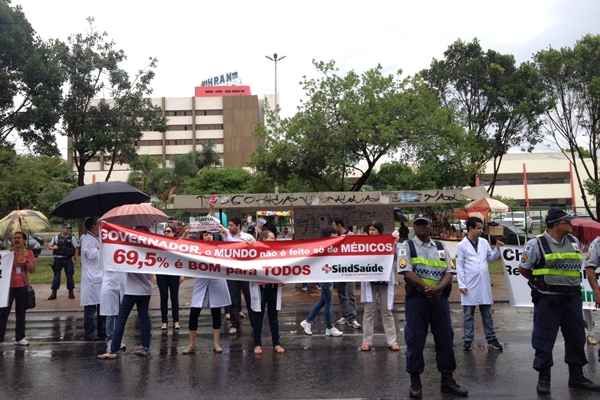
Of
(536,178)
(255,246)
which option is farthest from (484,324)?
(536,178)

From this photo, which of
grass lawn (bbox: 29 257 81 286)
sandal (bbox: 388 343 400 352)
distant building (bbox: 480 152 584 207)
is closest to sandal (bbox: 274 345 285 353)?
sandal (bbox: 388 343 400 352)

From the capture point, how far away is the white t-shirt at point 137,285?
8.74 metres

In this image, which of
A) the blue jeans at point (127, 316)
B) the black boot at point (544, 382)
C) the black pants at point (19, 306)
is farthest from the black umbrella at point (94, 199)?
the black boot at point (544, 382)

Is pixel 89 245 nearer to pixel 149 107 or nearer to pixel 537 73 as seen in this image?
pixel 149 107

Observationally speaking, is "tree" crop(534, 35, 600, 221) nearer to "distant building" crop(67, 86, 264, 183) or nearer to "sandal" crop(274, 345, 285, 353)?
"sandal" crop(274, 345, 285, 353)

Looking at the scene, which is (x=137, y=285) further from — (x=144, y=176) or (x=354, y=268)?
(x=144, y=176)

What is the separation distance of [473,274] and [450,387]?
9.10 feet

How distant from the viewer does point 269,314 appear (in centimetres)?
902

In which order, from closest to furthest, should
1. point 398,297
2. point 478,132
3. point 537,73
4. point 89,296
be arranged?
point 89,296 → point 398,297 → point 537,73 → point 478,132

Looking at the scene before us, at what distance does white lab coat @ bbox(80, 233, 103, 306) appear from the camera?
9.98 m

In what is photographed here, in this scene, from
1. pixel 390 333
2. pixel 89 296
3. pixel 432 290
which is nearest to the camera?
pixel 432 290

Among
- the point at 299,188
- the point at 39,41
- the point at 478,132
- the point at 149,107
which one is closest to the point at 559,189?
the point at 478,132

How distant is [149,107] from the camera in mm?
30438

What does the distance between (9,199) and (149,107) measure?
1142 centimetres
